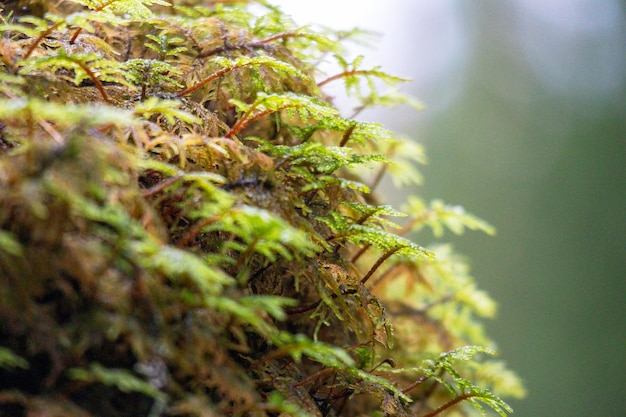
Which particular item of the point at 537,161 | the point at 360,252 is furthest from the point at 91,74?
the point at 537,161

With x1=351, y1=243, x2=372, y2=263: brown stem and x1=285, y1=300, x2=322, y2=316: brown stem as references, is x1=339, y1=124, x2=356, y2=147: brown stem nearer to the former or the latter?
x1=351, y1=243, x2=372, y2=263: brown stem

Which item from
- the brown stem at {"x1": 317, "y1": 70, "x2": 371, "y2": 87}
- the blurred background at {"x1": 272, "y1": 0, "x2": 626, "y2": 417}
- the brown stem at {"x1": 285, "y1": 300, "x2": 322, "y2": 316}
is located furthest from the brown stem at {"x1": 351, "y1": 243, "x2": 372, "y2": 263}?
the blurred background at {"x1": 272, "y1": 0, "x2": 626, "y2": 417}

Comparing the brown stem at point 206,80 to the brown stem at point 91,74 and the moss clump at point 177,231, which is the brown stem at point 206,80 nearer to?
the moss clump at point 177,231

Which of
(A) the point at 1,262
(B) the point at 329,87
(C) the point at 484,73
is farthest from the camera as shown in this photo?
(C) the point at 484,73

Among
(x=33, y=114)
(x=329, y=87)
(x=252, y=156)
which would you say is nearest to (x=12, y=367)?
(x=33, y=114)

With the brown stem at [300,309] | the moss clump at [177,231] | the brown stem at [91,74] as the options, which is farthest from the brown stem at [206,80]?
the brown stem at [300,309]

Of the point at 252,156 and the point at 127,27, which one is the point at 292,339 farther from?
the point at 127,27

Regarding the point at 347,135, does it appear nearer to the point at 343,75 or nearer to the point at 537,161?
the point at 343,75

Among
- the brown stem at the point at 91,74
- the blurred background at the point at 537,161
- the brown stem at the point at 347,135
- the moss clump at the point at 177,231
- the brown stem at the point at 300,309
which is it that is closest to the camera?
the moss clump at the point at 177,231
